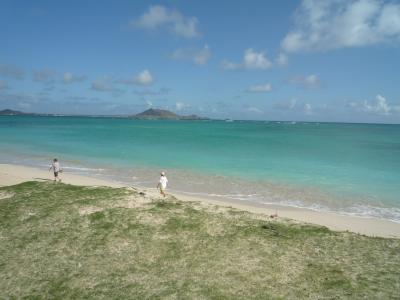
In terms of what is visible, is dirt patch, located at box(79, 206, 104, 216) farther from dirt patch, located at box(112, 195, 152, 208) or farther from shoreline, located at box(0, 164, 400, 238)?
shoreline, located at box(0, 164, 400, 238)

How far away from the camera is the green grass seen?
1065 centimetres

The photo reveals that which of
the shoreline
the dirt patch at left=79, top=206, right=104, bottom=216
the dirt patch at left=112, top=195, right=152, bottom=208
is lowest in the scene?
the shoreline

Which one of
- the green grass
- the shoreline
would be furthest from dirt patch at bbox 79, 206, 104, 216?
the shoreline

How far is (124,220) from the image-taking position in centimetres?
1575

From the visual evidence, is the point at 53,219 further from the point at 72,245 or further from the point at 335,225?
the point at 335,225

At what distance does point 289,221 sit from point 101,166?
2578 centimetres

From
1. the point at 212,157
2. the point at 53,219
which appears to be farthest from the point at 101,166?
the point at 53,219

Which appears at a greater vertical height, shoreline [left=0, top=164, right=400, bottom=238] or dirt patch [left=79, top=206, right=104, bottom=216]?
dirt patch [left=79, top=206, right=104, bottom=216]

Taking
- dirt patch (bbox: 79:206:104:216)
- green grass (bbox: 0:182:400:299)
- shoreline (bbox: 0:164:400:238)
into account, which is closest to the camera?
green grass (bbox: 0:182:400:299)

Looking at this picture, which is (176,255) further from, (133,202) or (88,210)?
(88,210)

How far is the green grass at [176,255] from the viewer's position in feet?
34.9

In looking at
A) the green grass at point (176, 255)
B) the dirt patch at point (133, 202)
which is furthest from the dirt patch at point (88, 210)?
the dirt patch at point (133, 202)

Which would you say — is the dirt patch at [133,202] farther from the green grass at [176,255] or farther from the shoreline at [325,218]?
the shoreline at [325,218]

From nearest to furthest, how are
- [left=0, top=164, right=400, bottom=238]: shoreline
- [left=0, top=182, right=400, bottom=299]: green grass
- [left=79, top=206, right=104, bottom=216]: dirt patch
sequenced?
[left=0, top=182, right=400, bottom=299]: green grass, [left=79, top=206, right=104, bottom=216]: dirt patch, [left=0, top=164, right=400, bottom=238]: shoreline
